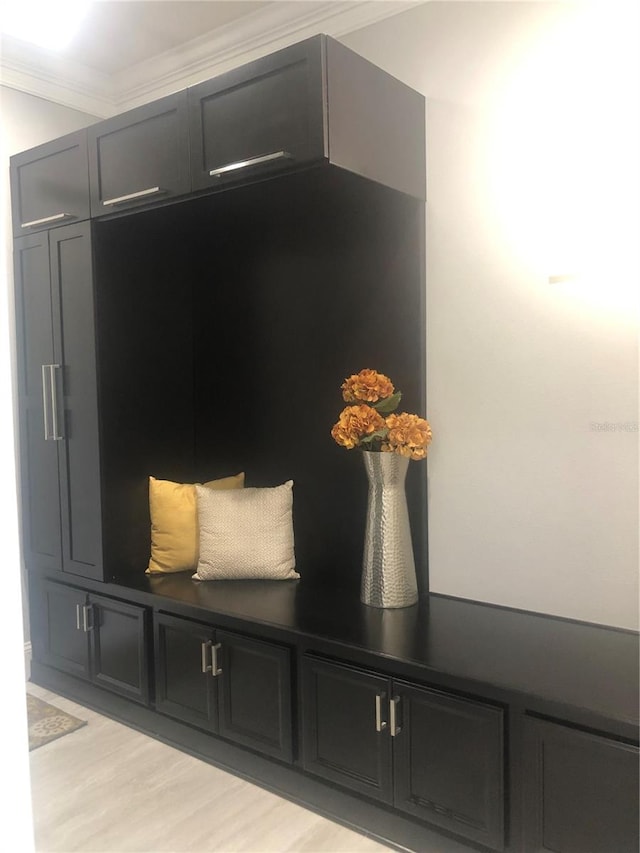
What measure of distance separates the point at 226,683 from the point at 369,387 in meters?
1.09

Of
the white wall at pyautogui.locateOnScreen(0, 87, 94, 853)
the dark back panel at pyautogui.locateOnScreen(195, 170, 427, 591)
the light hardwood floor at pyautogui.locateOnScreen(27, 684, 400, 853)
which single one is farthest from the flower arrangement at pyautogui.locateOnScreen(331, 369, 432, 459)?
the white wall at pyautogui.locateOnScreen(0, 87, 94, 853)

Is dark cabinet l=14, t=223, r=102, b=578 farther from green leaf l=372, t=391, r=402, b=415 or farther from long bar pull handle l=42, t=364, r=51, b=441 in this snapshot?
green leaf l=372, t=391, r=402, b=415

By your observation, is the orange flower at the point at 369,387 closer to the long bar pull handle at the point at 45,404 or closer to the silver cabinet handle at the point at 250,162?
the silver cabinet handle at the point at 250,162

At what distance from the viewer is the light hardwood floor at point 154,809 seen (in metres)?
2.04

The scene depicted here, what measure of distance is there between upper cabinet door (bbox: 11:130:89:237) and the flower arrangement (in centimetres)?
127

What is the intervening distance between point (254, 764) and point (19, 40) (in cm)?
291

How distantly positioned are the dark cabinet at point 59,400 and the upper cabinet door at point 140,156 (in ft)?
0.68

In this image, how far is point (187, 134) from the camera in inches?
93.4

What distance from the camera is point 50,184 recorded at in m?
2.85

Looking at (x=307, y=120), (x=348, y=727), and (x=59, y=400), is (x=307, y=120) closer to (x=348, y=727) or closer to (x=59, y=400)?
(x=59, y=400)

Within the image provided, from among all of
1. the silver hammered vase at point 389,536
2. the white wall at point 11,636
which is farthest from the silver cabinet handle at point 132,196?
the white wall at point 11,636

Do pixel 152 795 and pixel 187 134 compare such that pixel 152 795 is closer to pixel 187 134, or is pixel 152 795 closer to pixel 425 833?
pixel 425 833

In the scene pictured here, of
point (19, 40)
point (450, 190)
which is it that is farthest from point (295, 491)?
point (19, 40)

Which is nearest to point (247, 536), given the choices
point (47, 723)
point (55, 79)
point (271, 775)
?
point (271, 775)
